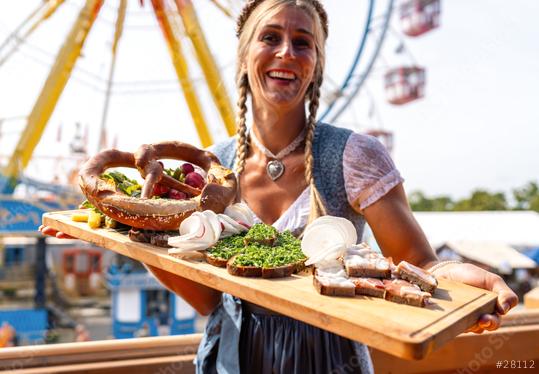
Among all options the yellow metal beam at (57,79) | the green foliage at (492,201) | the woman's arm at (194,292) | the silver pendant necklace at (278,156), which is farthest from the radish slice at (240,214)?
the green foliage at (492,201)

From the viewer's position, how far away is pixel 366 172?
3.69 feet

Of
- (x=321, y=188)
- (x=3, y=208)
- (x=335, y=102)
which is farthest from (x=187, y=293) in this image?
(x=3, y=208)

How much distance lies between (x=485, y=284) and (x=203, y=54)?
7704 millimetres

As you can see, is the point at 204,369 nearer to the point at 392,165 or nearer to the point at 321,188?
the point at 321,188

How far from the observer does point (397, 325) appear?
0.74 metres

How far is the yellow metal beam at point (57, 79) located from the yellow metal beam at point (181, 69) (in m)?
1.18

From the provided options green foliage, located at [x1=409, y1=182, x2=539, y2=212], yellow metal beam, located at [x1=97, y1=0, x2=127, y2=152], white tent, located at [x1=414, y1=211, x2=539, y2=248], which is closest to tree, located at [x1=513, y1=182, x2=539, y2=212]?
green foliage, located at [x1=409, y1=182, x2=539, y2=212]

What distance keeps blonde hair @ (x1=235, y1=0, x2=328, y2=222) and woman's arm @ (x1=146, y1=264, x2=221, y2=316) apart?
12.2 inches

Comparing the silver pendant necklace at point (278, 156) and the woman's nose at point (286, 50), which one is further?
the silver pendant necklace at point (278, 156)

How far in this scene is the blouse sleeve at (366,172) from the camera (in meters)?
1.12

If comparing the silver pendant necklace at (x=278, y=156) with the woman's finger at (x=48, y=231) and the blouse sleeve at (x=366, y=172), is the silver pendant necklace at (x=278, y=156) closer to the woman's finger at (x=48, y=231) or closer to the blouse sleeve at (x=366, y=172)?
the blouse sleeve at (x=366, y=172)

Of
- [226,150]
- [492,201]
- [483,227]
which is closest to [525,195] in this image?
[492,201]

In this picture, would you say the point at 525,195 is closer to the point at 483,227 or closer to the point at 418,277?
the point at 483,227

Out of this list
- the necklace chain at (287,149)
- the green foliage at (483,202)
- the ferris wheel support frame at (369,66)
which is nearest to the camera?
the necklace chain at (287,149)
